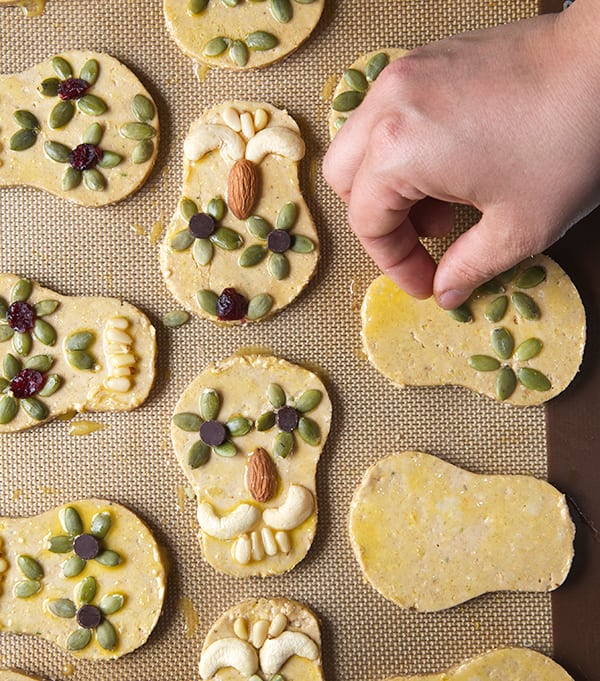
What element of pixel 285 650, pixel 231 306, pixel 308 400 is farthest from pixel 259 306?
pixel 285 650

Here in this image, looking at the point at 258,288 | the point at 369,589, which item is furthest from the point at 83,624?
the point at 258,288

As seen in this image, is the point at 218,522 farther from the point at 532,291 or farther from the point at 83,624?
the point at 532,291

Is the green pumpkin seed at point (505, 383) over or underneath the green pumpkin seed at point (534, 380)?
underneath

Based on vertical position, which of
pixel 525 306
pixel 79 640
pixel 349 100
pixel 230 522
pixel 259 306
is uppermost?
pixel 349 100

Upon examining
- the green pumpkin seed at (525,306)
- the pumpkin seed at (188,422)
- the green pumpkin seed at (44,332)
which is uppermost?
the green pumpkin seed at (525,306)

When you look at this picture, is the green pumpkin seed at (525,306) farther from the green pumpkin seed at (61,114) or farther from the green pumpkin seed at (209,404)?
the green pumpkin seed at (61,114)

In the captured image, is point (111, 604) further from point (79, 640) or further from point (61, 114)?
point (61, 114)

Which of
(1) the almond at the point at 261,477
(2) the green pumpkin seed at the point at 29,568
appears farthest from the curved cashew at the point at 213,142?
(2) the green pumpkin seed at the point at 29,568
